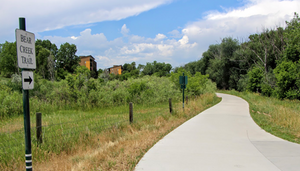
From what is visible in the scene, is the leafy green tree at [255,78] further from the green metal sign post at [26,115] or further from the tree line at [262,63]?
the green metal sign post at [26,115]

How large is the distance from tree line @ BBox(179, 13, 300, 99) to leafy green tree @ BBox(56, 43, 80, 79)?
4475 centimetres

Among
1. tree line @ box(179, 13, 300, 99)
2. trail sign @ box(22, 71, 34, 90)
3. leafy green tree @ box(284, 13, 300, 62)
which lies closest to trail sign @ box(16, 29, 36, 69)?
trail sign @ box(22, 71, 34, 90)

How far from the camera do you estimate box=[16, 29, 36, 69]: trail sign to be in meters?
3.62

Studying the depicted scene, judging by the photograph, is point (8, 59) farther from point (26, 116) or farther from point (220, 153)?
point (220, 153)

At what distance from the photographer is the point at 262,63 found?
154 ft

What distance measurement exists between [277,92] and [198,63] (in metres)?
36.6

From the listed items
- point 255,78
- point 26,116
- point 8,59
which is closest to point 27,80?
point 26,116

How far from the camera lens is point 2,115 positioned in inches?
585

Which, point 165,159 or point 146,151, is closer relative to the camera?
point 165,159

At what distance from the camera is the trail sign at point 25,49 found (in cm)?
362

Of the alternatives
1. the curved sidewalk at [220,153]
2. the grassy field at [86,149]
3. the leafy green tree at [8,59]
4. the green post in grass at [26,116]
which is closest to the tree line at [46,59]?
the leafy green tree at [8,59]

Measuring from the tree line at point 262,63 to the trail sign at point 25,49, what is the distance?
33.5 m

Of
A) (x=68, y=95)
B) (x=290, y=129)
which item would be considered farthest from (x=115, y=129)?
(x=68, y=95)

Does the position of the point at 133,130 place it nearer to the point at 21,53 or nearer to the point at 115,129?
the point at 115,129
